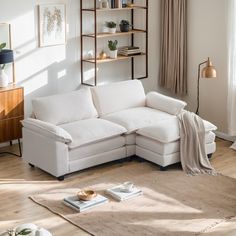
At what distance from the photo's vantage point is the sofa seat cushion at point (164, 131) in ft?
21.3

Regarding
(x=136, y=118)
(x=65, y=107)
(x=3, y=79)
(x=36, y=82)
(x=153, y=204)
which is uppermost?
(x=3, y=79)

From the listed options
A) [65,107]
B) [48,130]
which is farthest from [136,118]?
[48,130]

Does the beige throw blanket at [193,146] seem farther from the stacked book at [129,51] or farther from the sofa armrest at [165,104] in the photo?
the stacked book at [129,51]

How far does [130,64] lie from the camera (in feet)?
27.9

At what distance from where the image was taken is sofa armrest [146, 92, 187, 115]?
23.7 feet

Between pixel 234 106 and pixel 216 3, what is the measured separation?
136 cm

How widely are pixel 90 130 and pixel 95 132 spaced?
0.06 metres

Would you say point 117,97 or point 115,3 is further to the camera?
point 115,3

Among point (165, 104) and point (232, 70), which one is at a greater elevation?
point (232, 70)

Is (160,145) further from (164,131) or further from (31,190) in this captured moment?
(31,190)

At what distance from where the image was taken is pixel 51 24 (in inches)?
294

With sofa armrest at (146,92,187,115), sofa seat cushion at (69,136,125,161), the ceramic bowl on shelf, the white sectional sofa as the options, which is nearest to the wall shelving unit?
the white sectional sofa

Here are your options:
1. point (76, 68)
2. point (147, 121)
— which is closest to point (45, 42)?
point (76, 68)

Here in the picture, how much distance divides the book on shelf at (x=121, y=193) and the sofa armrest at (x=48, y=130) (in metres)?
0.74
